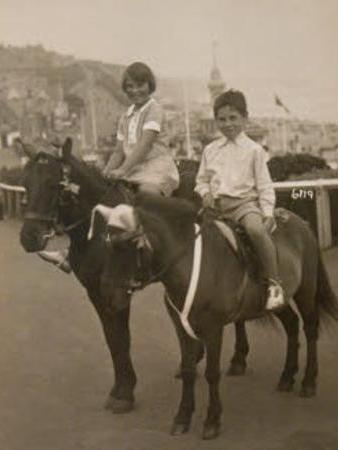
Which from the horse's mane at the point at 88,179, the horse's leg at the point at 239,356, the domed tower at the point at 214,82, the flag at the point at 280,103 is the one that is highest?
the domed tower at the point at 214,82

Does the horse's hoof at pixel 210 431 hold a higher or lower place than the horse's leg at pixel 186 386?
lower

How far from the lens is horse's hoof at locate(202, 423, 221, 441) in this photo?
3309 mm

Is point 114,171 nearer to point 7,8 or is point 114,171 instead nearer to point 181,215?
point 181,215

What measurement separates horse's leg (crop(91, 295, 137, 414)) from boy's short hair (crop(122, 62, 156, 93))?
0.90 metres

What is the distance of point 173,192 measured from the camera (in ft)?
12.3

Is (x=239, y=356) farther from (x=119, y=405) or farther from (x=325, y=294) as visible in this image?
(x=119, y=405)

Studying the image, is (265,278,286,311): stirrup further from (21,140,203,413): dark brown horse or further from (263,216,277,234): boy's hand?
(21,140,203,413): dark brown horse

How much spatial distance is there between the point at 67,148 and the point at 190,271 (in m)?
0.65

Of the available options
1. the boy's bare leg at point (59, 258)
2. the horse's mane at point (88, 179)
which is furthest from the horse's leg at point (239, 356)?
the horse's mane at point (88, 179)

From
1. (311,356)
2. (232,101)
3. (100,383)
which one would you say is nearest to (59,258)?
(100,383)

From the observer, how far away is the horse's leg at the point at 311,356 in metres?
3.75

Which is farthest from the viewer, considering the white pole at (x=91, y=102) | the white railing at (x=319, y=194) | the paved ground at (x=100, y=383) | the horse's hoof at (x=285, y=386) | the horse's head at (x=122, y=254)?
the white railing at (x=319, y=194)

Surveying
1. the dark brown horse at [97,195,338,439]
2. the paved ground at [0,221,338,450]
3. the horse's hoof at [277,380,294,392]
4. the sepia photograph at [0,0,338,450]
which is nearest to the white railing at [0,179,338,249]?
the paved ground at [0,221,338,450]

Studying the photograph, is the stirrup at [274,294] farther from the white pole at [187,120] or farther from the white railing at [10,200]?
the white railing at [10,200]
